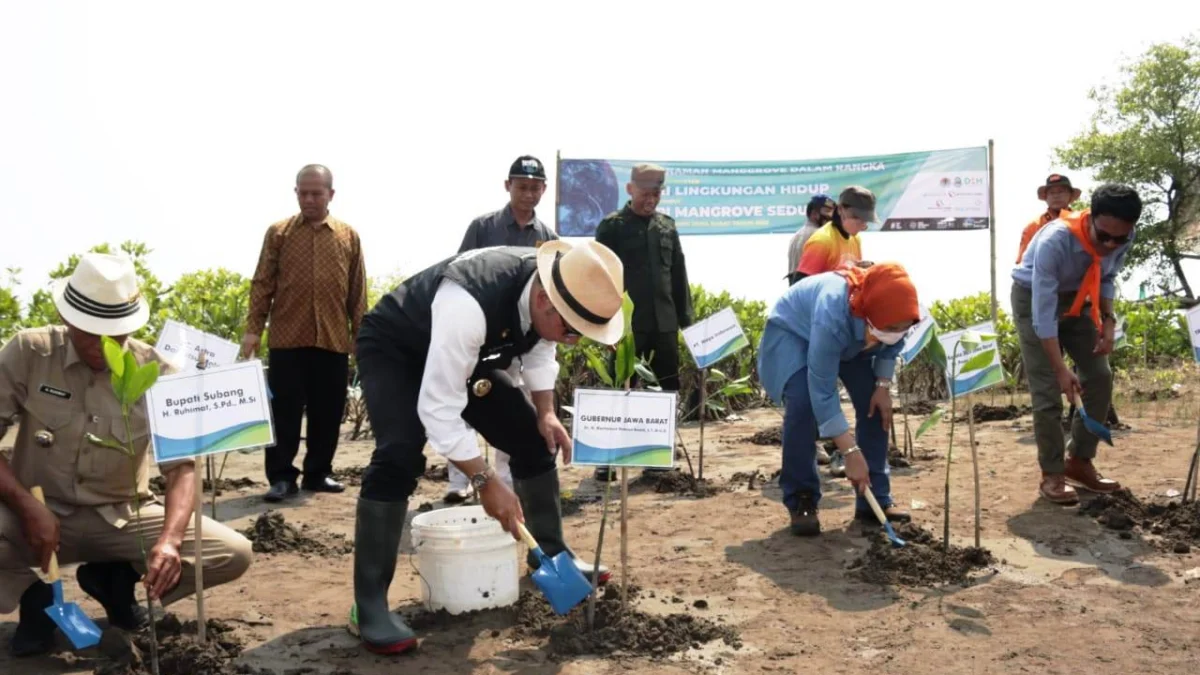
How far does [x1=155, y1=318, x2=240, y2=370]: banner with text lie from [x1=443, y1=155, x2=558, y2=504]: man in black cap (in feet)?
4.15

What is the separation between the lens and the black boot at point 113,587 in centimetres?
358

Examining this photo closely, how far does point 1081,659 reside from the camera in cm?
328

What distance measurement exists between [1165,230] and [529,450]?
30125 mm

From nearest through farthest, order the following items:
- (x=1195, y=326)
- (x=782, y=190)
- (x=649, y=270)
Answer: (x=1195, y=326)
(x=649, y=270)
(x=782, y=190)

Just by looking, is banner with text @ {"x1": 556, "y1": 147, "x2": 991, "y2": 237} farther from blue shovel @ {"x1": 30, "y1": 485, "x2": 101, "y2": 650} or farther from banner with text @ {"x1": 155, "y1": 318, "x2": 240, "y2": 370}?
blue shovel @ {"x1": 30, "y1": 485, "x2": 101, "y2": 650}

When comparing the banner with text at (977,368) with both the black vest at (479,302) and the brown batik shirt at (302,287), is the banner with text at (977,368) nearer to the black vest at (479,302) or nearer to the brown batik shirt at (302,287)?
the black vest at (479,302)

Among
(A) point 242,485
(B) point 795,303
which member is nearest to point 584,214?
(A) point 242,485

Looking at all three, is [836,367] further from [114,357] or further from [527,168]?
[114,357]

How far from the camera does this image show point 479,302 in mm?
3094

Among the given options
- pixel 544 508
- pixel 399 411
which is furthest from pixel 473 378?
pixel 544 508

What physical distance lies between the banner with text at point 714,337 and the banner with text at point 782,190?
22.9 ft

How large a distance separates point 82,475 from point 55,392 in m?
0.29

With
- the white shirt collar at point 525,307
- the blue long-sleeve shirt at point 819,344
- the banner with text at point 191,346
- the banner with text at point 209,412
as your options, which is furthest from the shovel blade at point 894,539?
the banner with text at point 191,346

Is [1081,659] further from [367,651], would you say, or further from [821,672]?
[367,651]
